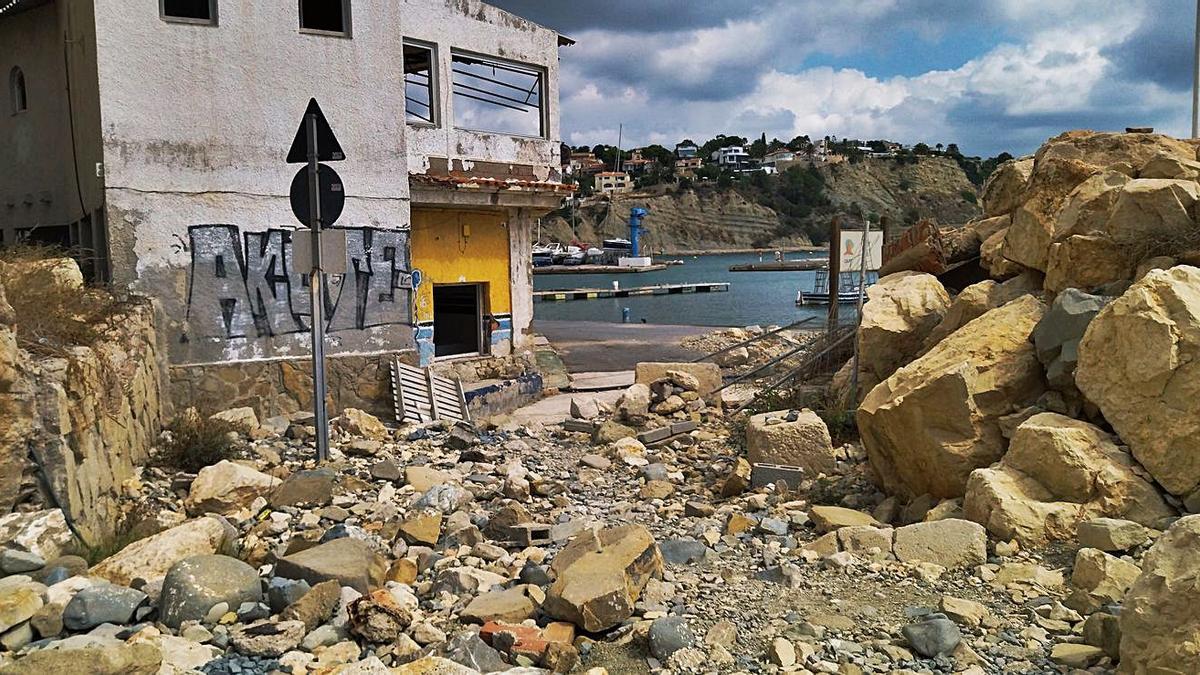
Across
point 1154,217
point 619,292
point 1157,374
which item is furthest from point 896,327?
point 619,292

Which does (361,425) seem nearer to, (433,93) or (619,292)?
(433,93)

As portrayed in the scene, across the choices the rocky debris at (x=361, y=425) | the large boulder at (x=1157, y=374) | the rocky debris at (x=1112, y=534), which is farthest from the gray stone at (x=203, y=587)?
the large boulder at (x=1157, y=374)

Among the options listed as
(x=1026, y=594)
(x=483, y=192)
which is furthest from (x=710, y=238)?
(x=1026, y=594)

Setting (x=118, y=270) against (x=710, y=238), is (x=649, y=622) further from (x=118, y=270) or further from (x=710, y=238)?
(x=710, y=238)

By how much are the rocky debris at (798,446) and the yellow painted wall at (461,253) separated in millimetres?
7337

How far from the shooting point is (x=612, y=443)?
1212 cm

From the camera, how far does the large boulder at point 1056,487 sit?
21.1 feet

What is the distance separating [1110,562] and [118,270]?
429 inches

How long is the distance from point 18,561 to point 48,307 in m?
3.48

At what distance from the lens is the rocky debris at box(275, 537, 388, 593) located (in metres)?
5.77

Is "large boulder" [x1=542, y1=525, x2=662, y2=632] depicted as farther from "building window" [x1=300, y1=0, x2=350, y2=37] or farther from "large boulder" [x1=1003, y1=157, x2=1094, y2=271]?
"building window" [x1=300, y1=0, x2=350, y2=37]

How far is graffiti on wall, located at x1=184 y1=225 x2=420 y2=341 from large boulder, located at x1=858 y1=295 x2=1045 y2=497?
7.63 metres

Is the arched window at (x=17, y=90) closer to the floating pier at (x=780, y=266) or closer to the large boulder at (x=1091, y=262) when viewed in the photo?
the large boulder at (x=1091, y=262)

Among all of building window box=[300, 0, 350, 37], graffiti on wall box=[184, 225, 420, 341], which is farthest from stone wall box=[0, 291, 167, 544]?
building window box=[300, 0, 350, 37]
